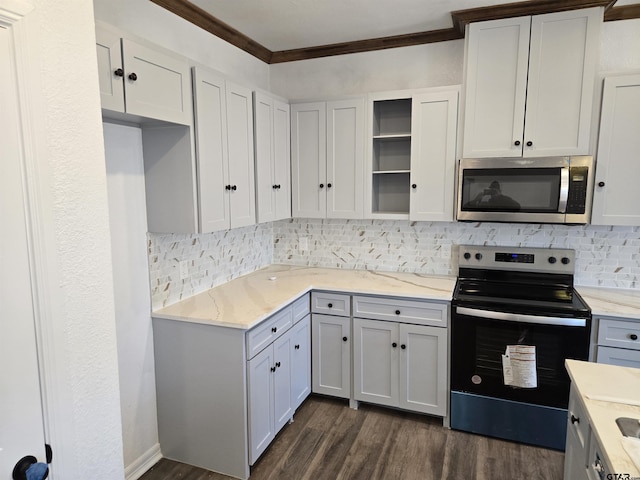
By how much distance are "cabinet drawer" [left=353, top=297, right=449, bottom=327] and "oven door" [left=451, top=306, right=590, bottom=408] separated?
98mm

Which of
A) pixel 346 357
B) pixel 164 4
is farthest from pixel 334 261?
pixel 164 4

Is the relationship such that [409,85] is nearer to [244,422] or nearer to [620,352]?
[620,352]

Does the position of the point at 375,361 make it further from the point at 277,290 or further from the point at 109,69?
the point at 109,69

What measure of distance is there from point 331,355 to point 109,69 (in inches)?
87.5

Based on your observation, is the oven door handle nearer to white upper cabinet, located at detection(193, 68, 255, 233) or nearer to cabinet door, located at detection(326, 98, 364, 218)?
cabinet door, located at detection(326, 98, 364, 218)

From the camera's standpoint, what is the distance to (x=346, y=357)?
2975 millimetres

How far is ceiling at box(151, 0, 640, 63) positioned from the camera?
248 cm

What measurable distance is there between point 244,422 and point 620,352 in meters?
2.13

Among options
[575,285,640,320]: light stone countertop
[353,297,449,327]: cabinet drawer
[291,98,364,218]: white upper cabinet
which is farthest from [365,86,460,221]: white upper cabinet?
[575,285,640,320]: light stone countertop

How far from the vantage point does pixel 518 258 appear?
295 centimetres

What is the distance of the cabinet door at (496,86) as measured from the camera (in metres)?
2.57

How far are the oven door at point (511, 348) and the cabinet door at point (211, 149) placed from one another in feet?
5.17

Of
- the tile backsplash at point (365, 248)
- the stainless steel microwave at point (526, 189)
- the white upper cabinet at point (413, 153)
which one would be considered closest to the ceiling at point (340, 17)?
the white upper cabinet at point (413, 153)

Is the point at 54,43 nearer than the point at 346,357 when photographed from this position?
Yes
